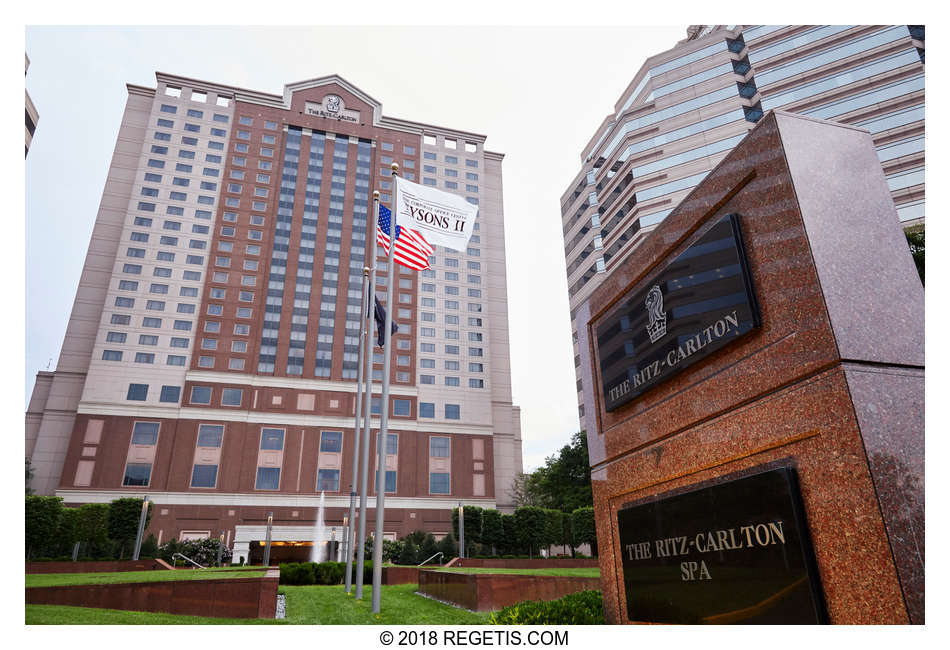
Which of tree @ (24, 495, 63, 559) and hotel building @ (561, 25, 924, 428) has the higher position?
hotel building @ (561, 25, 924, 428)

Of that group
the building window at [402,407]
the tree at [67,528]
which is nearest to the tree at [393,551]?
the tree at [67,528]

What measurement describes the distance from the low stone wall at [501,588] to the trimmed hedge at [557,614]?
11.5ft

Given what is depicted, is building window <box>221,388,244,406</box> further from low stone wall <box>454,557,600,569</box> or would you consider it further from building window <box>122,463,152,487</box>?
low stone wall <box>454,557,600,569</box>

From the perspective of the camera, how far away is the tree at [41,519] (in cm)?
3145

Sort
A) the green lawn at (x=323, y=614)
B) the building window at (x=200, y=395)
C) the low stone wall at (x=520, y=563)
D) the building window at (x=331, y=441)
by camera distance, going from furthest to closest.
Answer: the building window at (x=331, y=441) → the building window at (x=200, y=395) → the low stone wall at (x=520, y=563) → the green lawn at (x=323, y=614)

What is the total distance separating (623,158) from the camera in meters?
54.9

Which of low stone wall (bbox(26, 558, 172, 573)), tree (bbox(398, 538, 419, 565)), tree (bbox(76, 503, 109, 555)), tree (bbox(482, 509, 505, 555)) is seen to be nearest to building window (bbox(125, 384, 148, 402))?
tree (bbox(76, 503, 109, 555))

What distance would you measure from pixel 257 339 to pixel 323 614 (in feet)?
162

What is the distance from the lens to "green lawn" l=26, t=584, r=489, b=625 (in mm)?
8919

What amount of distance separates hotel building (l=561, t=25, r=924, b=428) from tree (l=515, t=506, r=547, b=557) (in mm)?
21487

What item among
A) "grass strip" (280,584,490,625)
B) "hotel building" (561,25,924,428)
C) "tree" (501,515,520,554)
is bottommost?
"grass strip" (280,584,490,625)

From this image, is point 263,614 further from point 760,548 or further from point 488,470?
point 488,470

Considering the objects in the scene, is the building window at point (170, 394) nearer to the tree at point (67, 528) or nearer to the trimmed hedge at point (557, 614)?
the tree at point (67, 528)

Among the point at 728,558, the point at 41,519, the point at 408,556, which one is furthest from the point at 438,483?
the point at 728,558
